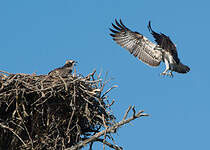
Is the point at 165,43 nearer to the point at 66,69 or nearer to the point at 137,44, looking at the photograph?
the point at 137,44

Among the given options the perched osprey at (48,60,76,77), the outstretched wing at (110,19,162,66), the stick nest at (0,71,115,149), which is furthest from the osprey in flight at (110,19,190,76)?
the stick nest at (0,71,115,149)

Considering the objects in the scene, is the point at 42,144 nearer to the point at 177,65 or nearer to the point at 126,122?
the point at 126,122

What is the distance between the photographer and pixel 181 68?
1471 cm

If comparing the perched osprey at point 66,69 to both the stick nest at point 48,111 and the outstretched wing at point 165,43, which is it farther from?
the outstretched wing at point 165,43

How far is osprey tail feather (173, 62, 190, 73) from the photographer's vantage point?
14.4m

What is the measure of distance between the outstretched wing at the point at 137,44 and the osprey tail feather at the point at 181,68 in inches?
20.5

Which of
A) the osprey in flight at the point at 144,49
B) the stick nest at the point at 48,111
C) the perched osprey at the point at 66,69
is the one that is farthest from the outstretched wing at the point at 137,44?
the stick nest at the point at 48,111

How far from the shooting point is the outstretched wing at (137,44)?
14547mm

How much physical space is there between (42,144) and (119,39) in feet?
22.2

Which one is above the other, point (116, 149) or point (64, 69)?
point (64, 69)

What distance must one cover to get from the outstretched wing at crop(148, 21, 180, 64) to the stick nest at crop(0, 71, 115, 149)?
168 inches

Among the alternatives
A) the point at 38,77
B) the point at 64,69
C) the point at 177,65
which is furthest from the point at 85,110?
the point at 177,65

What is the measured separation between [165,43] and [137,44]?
1471 millimetres

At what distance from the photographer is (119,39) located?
1470 cm
